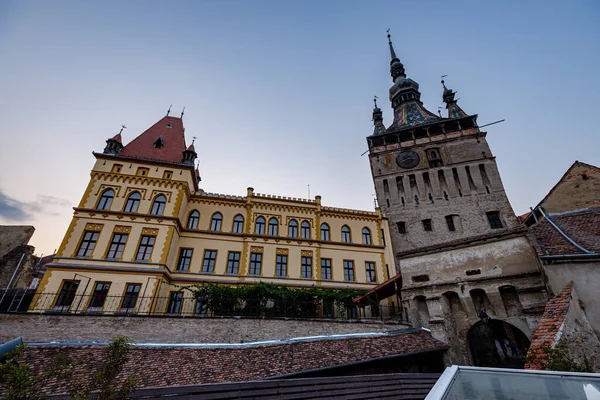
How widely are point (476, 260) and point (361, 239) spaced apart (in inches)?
491

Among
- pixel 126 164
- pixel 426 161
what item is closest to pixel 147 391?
pixel 126 164

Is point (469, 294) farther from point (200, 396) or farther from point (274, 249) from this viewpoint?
point (274, 249)

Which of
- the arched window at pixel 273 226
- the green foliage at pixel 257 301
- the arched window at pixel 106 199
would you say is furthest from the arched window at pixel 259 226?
the arched window at pixel 106 199

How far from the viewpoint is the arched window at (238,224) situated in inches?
894

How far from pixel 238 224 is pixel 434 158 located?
21639mm

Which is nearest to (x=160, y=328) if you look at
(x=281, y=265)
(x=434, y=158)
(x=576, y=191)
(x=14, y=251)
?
(x=281, y=265)

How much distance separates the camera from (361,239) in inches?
953

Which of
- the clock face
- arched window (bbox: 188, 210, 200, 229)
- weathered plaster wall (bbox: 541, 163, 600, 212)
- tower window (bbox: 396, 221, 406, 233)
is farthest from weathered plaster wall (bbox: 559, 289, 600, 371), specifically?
the clock face

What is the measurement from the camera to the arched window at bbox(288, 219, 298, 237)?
23.4 metres

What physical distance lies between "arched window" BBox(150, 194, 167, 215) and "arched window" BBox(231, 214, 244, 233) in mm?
5646

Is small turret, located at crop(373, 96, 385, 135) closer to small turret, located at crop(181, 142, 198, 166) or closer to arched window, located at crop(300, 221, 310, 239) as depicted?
arched window, located at crop(300, 221, 310, 239)

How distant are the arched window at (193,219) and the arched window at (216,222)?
118cm

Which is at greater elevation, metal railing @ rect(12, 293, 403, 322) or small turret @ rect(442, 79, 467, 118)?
small turret @ rect(442, 79, 467, 118)

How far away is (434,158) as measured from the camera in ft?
93.8
